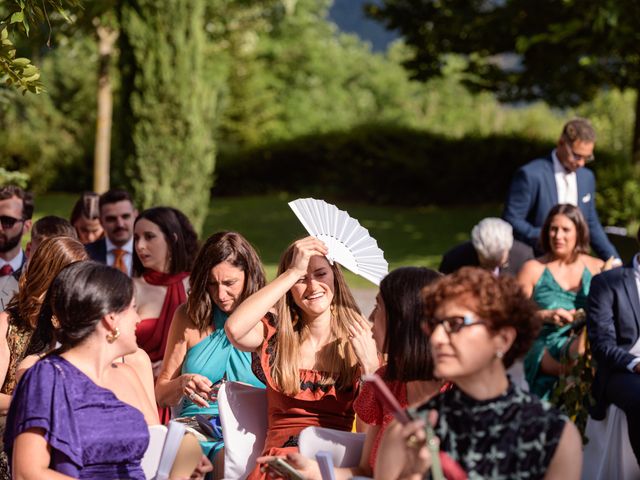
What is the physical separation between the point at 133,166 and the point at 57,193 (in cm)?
1051

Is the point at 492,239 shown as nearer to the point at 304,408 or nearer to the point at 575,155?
the point at 575,155

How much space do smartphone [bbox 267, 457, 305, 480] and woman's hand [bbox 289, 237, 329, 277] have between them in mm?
971

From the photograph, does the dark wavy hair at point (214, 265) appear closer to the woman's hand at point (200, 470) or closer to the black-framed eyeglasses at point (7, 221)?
the woman's hand at point (200, 470)

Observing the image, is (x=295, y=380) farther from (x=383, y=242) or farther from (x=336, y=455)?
(x=383, y=242)

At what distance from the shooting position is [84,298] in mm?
3324

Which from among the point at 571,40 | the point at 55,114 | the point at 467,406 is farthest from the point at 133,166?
the point at 467,406

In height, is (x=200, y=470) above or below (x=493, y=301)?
below

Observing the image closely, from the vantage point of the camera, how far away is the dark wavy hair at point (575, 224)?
6855 millimetres

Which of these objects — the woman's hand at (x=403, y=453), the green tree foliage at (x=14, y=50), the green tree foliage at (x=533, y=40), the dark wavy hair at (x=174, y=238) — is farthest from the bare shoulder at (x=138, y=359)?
the green tree foliage at (x=533, y=40)

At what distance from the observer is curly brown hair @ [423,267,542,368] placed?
285cm

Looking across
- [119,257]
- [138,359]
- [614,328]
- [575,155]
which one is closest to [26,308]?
[138,359]

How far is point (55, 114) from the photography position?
29359 millimetres

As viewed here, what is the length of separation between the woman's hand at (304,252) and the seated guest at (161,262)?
180 cm

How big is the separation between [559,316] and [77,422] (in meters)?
4.19
